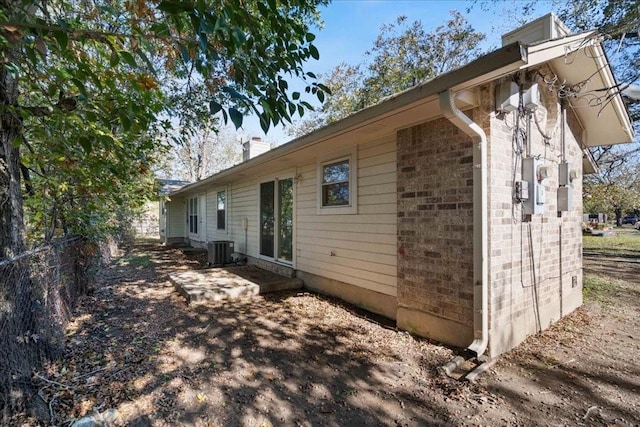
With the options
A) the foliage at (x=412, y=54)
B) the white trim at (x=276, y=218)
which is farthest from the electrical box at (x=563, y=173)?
the foliage at (x=412, y=54)

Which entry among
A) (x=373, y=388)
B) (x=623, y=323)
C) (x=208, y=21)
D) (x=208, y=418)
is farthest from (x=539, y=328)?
(x=208, y=21)

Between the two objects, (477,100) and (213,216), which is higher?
(477,100)

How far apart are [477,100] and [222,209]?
31.3 ft

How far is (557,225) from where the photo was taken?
464 centimetres

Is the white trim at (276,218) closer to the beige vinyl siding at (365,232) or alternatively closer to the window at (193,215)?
the beige vinyl siding at (365,232)

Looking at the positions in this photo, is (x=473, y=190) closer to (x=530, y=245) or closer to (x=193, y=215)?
(x=530, y=245)

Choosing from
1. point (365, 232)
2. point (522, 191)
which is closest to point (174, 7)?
point (522, 191)

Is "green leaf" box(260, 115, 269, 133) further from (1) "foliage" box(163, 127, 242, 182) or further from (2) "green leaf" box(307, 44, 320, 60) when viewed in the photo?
(1) "foliage" box(163, 127, 242, 182)

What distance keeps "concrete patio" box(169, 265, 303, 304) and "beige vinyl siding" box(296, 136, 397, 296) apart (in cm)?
76

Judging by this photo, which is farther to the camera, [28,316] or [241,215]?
[241,215]

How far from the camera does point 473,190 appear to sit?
3381 mm

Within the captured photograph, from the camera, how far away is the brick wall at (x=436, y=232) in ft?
11.5

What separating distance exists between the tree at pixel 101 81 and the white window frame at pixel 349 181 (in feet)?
7.55

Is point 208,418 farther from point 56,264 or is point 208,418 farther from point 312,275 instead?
point 312,275
